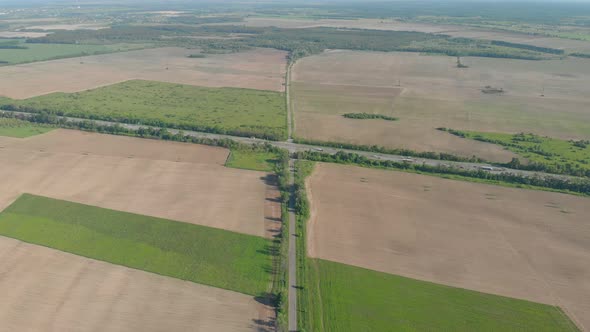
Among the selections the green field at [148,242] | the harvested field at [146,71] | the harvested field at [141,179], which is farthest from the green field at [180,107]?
the green field at [148,242]

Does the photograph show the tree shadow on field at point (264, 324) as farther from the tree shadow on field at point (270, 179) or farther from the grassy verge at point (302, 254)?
the tree shadow on field at point (270, 179)

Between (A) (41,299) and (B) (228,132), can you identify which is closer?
(A) (41,299)

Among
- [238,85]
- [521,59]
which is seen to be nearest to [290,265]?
[238,85]

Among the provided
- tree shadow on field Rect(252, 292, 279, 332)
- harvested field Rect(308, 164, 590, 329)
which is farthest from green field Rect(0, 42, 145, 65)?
tree shadow on field Rect(252, 292, 279, 332)

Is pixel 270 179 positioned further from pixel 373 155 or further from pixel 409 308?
pixel 409 308

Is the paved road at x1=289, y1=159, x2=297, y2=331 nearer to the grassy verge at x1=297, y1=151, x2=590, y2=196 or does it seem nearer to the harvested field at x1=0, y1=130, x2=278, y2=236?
the harvested field at x1=0, y1=130, x2=278, y2=236

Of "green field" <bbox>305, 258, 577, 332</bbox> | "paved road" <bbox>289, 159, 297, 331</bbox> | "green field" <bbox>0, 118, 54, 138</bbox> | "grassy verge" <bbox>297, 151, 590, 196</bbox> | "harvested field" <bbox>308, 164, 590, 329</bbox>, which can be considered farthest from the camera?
"green field" <bbox>0, 118, 54, 138</bbox>

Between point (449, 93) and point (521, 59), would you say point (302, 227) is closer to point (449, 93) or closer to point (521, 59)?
point (449, 93)
